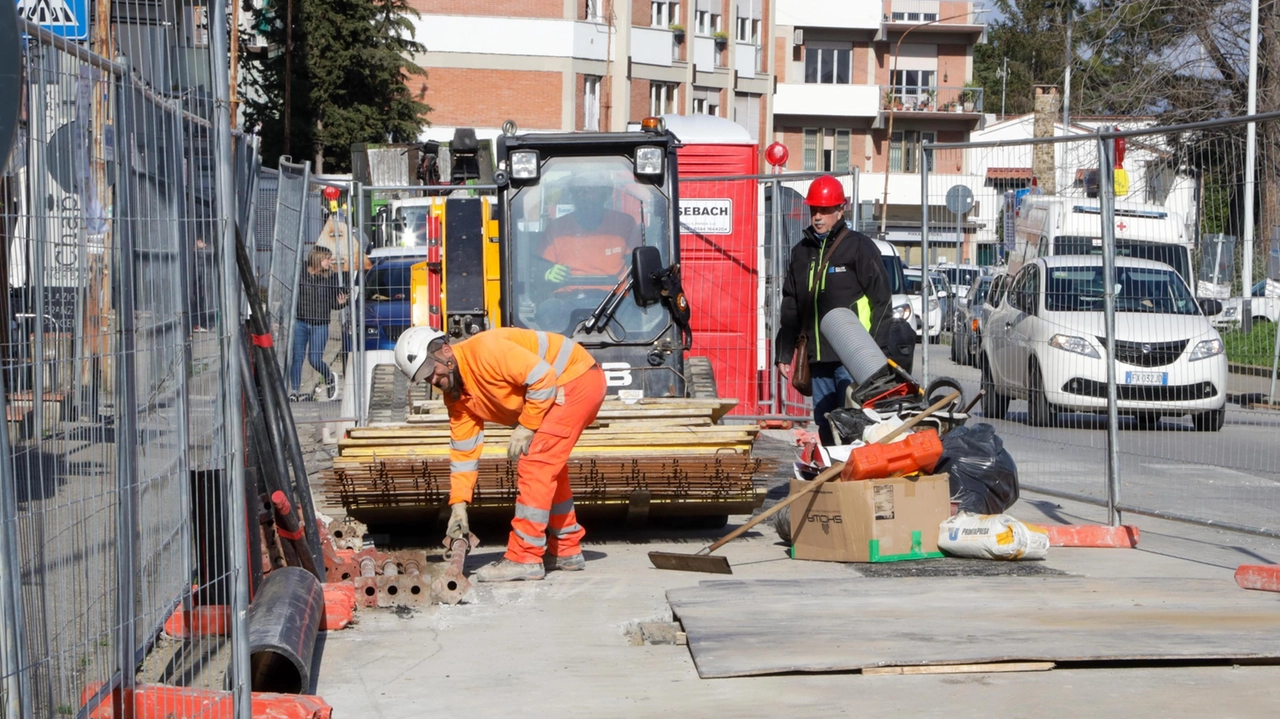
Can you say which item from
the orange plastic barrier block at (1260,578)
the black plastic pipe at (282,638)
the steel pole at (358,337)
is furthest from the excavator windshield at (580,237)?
the black plastic pipe at (282,638)

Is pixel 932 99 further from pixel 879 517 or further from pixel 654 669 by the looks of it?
pixel 654 669

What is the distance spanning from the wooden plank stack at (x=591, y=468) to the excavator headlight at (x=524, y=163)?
2.16 meters

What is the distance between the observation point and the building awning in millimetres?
9906

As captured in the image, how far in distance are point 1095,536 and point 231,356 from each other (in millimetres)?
5949

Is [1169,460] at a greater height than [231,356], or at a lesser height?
lesser

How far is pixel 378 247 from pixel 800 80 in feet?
183

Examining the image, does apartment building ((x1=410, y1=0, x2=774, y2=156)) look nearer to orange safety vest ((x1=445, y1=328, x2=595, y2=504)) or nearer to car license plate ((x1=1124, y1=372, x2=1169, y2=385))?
car license plate ((x1=1124, y1=372, x2=1169, y2=385))

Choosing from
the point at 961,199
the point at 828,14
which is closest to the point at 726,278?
the point at 961,199

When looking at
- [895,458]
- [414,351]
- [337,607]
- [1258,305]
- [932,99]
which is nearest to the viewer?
[337,607]

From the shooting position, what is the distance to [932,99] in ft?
226

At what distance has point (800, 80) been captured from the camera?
68.3 m

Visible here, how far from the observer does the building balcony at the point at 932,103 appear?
67.5 meters

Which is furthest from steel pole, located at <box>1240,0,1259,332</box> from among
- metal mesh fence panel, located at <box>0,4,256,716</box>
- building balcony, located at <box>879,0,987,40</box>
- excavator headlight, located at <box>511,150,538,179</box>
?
building balcony, located at <box>879,0,987,40</box>

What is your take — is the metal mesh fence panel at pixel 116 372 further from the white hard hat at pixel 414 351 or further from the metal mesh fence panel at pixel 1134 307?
the metal mesh fence panel at pixel 1134 307
